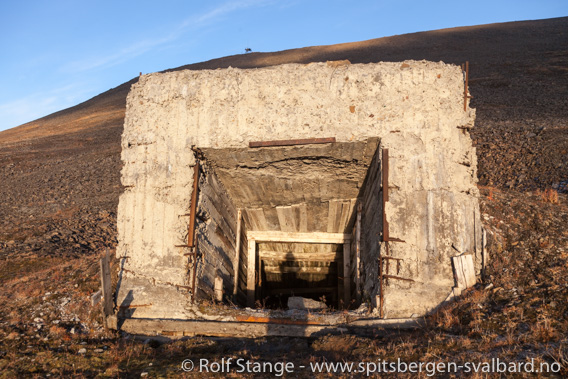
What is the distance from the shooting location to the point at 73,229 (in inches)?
544

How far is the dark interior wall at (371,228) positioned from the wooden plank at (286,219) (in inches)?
67.0

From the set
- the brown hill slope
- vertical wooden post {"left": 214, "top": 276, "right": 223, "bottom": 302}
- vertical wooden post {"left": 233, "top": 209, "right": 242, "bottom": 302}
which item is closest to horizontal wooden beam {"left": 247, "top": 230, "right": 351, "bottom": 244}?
vertical wooden post {"left": 233, "top": 209, "right": 242, "bottom": 302}

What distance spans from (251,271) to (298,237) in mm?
1344

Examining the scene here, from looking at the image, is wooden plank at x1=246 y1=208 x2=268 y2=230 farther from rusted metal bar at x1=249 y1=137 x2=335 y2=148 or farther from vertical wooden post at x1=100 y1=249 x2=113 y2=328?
vertical wooden post at x1=100 y1=249 x2=113 y2=328

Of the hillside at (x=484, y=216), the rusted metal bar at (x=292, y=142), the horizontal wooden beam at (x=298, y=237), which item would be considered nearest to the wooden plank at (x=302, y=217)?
the horizontal wooden beam at (x=298, y=237)

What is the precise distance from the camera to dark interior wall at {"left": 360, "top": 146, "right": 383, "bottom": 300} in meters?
6.39

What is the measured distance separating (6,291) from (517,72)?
35344mm

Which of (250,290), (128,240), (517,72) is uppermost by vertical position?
(517,72)

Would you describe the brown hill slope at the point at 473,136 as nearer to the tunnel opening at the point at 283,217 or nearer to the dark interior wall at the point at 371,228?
the tunnel opening at the point at 283,217

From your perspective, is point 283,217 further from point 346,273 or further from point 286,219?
point 346,273

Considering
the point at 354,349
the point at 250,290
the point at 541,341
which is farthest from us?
the point at 250,290

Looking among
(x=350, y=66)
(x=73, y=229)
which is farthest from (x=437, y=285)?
(x=73, y=229)

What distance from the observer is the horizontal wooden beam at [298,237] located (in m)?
9.88

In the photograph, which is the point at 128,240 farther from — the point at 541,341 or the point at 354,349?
the point at 541,341
